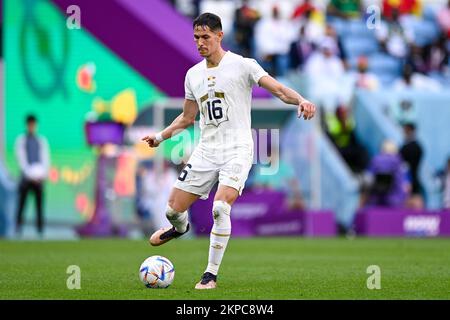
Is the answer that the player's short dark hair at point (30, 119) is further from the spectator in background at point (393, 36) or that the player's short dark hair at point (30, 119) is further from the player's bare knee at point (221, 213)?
the player's bare knee at point (221, 213)

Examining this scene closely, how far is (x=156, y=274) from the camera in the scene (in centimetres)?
1231

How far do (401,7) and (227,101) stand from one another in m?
23.9

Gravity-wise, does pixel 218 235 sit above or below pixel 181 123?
below

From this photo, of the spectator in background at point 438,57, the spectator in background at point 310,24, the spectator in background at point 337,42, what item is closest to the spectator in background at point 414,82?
the spectator in background at point 438,57

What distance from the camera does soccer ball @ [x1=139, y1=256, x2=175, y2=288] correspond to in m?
12.3

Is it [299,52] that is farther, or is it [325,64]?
[299,52]

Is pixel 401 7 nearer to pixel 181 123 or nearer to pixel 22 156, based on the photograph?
pixel 22 156

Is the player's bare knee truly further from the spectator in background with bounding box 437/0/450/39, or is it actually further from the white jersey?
the spectator in background with bounding box 437/0/450/39

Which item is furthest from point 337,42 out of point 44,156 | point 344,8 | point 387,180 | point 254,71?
point 254,71

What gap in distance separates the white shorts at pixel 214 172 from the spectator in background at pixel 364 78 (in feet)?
59.7

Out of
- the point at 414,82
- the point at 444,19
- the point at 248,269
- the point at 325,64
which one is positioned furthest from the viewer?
the point at 444,19

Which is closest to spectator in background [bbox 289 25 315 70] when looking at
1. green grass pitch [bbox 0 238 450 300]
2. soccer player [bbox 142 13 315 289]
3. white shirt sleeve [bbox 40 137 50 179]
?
white shirt sleeve [bbox 40 137 50 179]

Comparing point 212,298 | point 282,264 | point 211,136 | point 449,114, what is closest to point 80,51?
point 449,114
